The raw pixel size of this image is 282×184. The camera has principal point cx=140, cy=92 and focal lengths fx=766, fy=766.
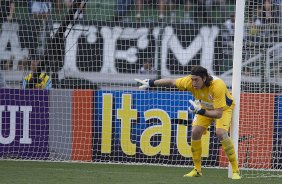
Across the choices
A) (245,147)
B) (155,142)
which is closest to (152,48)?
(155,142)

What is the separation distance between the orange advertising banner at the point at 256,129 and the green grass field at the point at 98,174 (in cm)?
53

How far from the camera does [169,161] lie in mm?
13938

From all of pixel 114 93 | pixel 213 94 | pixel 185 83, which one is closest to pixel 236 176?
pixel 213 94

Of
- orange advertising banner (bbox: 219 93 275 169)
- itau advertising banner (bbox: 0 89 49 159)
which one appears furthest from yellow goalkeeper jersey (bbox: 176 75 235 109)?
itau advertising banner (bbox: 0 89 49 159)

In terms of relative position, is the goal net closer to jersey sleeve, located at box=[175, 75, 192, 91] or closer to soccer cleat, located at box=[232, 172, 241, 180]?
soccer cleat, located at box=[232, 172, 241, 180]

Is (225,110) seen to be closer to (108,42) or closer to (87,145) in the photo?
(87,145)

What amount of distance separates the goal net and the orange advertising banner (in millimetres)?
19

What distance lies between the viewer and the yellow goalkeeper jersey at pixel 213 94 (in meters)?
11.2

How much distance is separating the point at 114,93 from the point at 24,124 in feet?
5.78

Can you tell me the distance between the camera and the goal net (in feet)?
43.9

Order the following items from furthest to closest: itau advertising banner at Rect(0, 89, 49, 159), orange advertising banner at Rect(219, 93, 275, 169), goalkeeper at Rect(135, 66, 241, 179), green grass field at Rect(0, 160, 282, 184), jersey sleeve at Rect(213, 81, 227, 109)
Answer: itau advertising banner at Rect(0, 89, 49, 159), orange advertising banner at Rect(219, 93, 275, 169), jersey sleeve at Rect(213, 81, 227, 109), goalkeeper at Rect(135, 66, 241, 179), green grass field at Rect(0, 160, 282, 184)

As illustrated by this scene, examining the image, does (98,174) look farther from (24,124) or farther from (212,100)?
(24,124)

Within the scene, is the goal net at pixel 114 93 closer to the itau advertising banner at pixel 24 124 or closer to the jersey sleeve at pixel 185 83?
the itau advertising banner at pixel 24 124

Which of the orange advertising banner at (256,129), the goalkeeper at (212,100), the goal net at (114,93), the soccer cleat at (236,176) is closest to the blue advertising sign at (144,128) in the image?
the goal net at (114,93)
